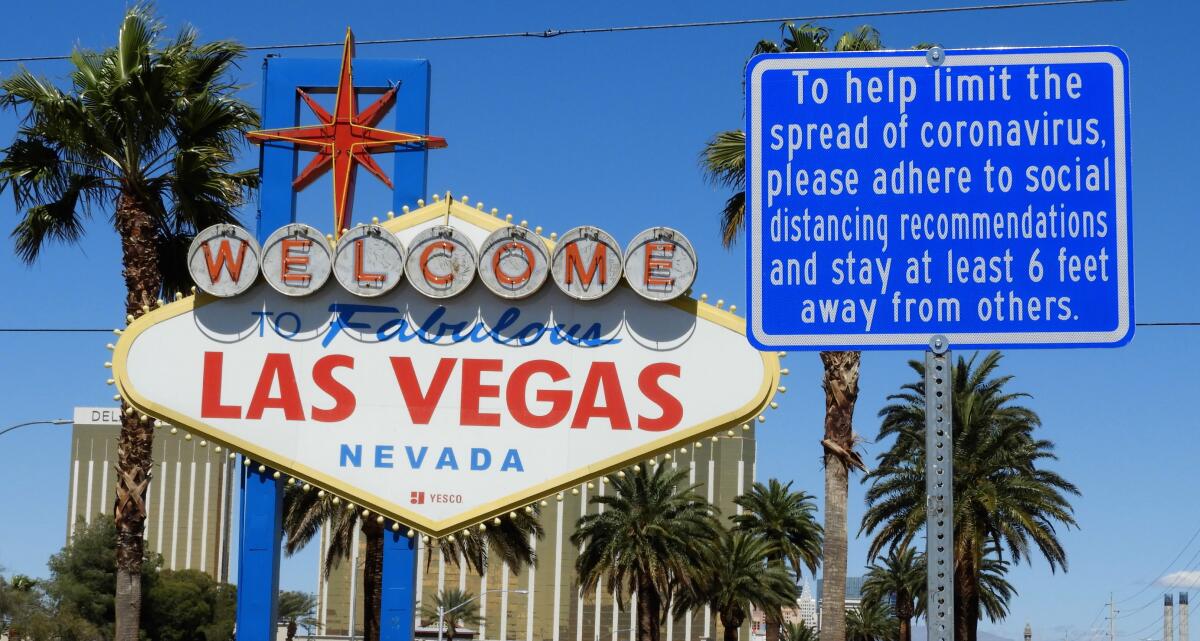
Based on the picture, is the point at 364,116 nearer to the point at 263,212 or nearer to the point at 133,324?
the point at 263,212

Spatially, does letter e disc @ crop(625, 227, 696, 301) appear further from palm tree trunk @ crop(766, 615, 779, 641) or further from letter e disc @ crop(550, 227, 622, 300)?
palm tree trunk @ crop(766, 615, 779, 641)

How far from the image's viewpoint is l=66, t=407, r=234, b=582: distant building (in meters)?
141

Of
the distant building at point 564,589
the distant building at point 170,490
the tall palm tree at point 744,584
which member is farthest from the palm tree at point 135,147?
the distant building at point 170,490

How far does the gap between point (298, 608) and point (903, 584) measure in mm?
59407

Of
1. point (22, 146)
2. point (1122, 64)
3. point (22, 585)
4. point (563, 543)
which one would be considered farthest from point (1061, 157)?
point (563, 543)

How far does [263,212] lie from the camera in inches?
729


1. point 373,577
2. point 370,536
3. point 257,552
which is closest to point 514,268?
point 257,552

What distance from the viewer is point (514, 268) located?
1695cm

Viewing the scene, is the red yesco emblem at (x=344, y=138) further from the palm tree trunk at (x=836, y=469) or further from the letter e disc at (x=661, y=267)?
the palm tree trunk at (x=836, y=469)

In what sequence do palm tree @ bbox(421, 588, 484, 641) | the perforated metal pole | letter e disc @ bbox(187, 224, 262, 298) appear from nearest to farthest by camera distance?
the perforated metal pole → letter e disc @ bbox(187, 224, 262, 298) → palm tree @ bbox(421, 588, 484, 641)

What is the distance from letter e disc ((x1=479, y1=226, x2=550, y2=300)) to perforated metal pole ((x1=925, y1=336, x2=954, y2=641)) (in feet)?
30.0

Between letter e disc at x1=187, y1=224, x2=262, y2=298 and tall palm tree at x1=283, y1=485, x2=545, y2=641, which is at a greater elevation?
letter e disc at x1=187, y1=224, x2=262, y2=298

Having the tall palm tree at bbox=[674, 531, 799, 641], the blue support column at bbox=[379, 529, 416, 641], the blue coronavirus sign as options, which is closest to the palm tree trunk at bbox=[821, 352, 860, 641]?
the blue support column at bbox=[379, 529, 416, 641]

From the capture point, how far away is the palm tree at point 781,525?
61.7 m
